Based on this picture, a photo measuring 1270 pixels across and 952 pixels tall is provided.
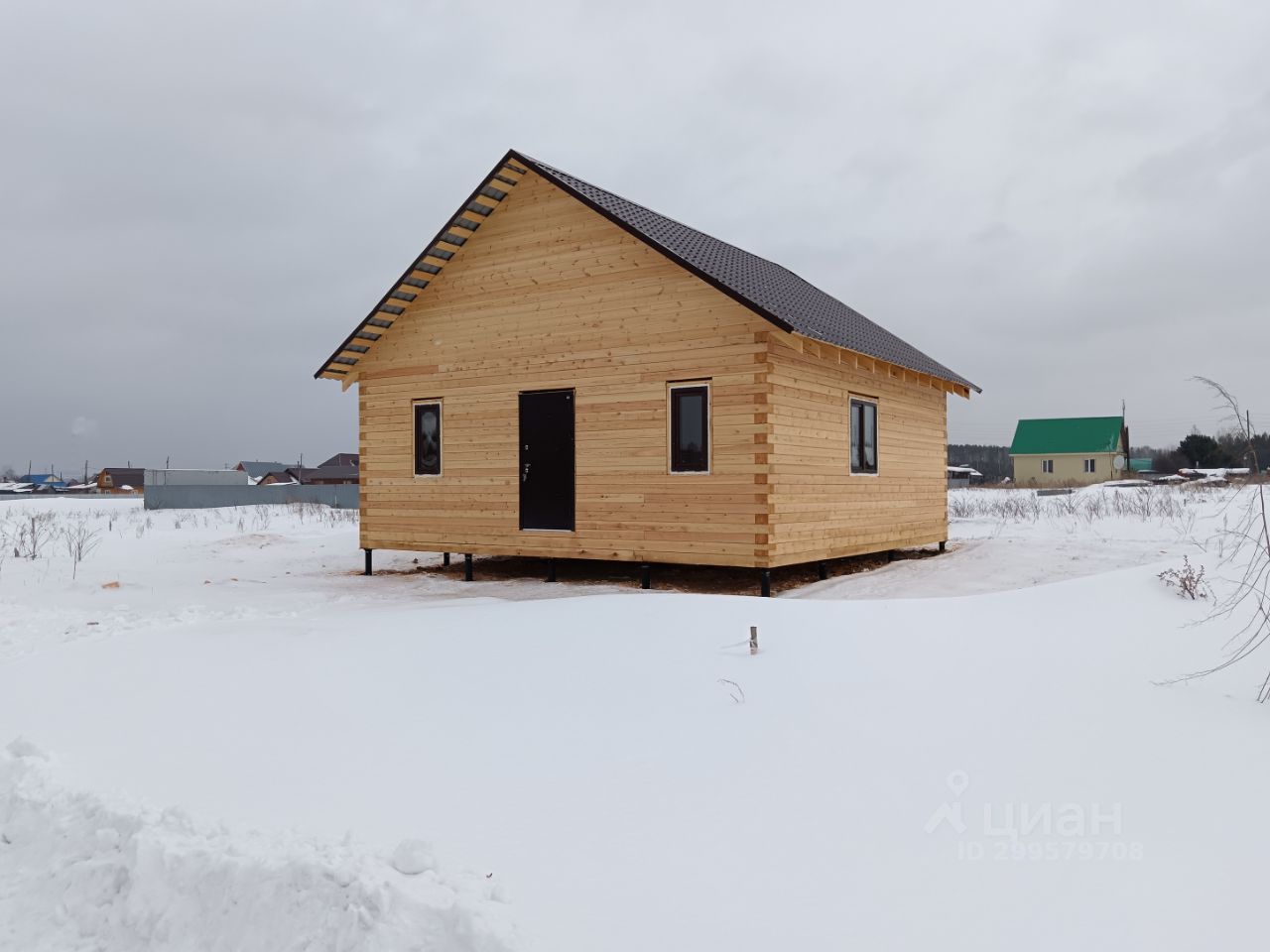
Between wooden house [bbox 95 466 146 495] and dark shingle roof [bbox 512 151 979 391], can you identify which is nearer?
dark shingle roof [bbox 512 151 979 391]

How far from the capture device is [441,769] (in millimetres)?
4281

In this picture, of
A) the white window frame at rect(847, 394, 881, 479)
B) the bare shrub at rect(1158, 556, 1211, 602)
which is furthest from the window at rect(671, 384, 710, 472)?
the bare shrub at rect(1158, 556, 1211, 602)

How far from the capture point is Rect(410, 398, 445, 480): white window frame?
13586 millimetres

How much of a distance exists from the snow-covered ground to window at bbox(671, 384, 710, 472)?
4.10m

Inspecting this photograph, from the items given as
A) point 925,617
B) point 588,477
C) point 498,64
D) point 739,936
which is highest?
point 498,64

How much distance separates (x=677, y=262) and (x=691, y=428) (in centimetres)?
218

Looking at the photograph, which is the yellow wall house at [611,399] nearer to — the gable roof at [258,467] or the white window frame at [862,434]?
the white window frame at [862,434]

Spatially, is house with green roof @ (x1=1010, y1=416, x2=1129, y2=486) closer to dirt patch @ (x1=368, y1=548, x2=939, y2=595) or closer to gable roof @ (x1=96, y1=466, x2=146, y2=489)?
dirt patch @ (x1=368, y1=548, x2=939, y2=595)

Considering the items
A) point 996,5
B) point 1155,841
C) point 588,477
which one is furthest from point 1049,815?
point 996,5

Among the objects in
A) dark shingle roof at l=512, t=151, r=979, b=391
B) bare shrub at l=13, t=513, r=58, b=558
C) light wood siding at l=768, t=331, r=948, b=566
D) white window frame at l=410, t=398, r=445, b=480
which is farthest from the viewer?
bare shrub at l=13, t=513, r=58, b=558

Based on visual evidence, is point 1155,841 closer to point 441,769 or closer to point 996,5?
point 441,769

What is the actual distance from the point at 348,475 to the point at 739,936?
7176cm

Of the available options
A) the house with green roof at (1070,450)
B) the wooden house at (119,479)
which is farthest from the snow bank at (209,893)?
the wooden house at (119,479)

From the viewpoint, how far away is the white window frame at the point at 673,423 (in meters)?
11.1
